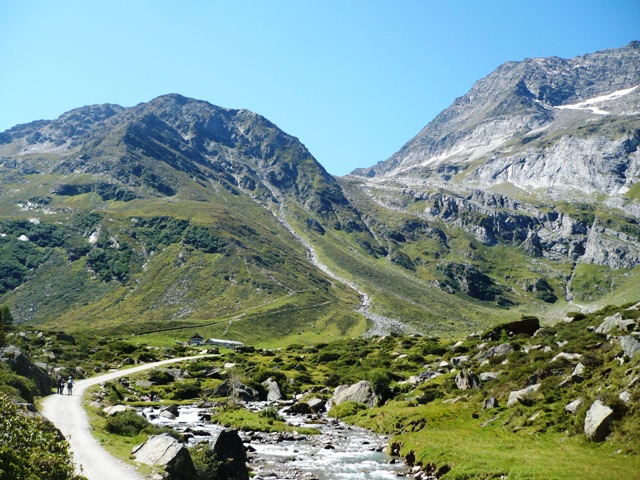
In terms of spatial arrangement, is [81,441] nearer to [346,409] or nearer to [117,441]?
[117,441]

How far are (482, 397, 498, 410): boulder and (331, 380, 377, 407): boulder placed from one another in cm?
1905

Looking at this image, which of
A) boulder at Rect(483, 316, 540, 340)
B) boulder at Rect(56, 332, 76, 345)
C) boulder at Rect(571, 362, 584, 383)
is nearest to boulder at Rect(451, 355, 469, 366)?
boulder at Rect(483, 316, 540, 340)

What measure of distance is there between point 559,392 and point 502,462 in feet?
47.6

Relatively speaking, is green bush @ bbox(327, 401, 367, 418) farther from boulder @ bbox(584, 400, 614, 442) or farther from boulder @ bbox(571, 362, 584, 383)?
boulder @ bbox(584, 400, 614, 442)

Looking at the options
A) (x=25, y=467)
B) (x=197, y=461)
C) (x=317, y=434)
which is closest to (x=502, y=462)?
(x=197, y=461)

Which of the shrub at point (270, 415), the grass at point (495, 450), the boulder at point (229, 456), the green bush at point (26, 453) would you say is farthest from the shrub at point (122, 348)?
the green bush at point (26, 453)

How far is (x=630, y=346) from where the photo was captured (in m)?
42.5

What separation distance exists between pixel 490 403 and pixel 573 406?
38.8 ft

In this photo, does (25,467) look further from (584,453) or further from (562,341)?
(562,341)

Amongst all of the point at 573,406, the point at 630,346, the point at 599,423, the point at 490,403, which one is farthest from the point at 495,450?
the point at 630,346

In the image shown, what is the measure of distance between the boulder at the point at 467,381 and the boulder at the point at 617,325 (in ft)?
A: 60.5

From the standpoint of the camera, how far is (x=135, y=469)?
26812 mm

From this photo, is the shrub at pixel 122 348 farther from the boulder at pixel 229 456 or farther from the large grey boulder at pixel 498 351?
the boulder at pixel 229 456

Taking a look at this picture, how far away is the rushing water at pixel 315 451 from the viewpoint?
35188 mm
